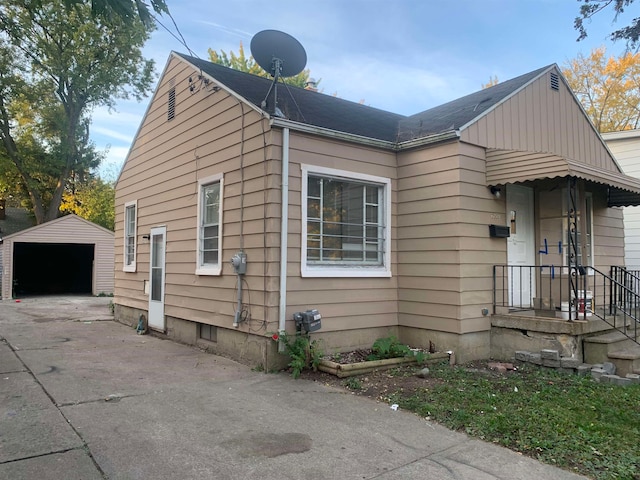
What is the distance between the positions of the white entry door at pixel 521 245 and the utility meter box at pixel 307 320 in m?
3.39

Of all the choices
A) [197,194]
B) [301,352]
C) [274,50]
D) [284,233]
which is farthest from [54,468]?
[274,50]

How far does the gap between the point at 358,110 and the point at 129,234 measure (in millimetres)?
6469

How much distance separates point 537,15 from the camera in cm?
1033

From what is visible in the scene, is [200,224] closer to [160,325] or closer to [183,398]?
[160,325]

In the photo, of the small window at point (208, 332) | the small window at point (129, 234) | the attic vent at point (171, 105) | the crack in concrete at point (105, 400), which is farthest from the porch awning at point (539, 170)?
the small window at point (129, 234)

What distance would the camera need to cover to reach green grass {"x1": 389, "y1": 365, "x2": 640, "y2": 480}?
3582 mm

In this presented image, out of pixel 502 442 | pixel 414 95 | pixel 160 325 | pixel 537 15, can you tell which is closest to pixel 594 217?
pixel 537 15

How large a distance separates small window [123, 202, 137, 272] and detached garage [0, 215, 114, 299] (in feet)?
33.1

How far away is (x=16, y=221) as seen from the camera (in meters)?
29.4

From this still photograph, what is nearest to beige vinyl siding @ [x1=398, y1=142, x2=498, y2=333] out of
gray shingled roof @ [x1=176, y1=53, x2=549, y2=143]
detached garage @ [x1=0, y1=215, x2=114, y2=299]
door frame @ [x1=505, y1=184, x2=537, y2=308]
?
door frame @ [x1=505, y1=184, x2=537, y2=308]

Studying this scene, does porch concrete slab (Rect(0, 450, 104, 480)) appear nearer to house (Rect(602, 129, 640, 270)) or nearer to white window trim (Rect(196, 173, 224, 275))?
white window trim (Rect(196, 173, 224, 275))

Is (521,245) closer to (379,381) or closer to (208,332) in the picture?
(379,381)

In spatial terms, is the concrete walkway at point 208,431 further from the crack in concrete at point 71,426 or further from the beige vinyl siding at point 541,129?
the beige vinyl siding at point 541,129

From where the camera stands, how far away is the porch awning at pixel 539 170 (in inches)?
244
